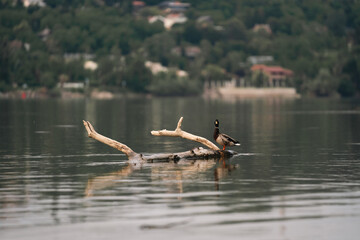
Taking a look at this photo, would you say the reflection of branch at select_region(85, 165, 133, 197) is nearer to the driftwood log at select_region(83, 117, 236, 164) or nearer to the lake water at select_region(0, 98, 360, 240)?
the lake water at select_region(0, 98, 360, 240)

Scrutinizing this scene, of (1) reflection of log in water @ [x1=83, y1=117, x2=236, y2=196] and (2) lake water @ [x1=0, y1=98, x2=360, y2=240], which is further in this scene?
(1) reflection of log in water @ [x1=83, y1=117, x2=236, y2=196]

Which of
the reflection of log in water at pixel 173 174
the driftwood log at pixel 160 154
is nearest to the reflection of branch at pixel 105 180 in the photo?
the reflection of log in water at pixel 173 174

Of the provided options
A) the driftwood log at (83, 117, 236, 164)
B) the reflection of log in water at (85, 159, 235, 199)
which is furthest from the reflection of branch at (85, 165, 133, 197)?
the driftwood log at (83, 117, 236, 164)

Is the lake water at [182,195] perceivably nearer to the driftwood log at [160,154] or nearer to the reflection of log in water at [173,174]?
the reflection of log in water at [173,174]

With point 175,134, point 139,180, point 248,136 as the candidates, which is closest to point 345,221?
point 139,180

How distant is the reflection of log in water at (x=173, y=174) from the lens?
3055 cm

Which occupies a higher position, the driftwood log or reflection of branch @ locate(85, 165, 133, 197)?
the driftwood log

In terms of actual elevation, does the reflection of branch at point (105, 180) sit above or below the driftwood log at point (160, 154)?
below

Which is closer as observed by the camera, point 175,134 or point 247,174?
point 247,174

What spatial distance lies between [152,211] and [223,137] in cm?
1595

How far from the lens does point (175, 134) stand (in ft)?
128

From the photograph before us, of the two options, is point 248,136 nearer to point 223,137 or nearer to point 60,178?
point 223,137

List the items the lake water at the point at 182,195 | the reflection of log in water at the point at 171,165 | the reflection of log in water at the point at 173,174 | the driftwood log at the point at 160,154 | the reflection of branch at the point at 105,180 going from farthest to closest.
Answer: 1. the driftwood log at the point at 160,154
2. the reflection of log in water at the point at 171,165
3. the reflection of log in water at the point at 173,174
4. the reflection of branch at the point at 105,180
5. the lake water at the point at 182,195

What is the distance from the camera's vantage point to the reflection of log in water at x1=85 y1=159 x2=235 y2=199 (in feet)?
100
